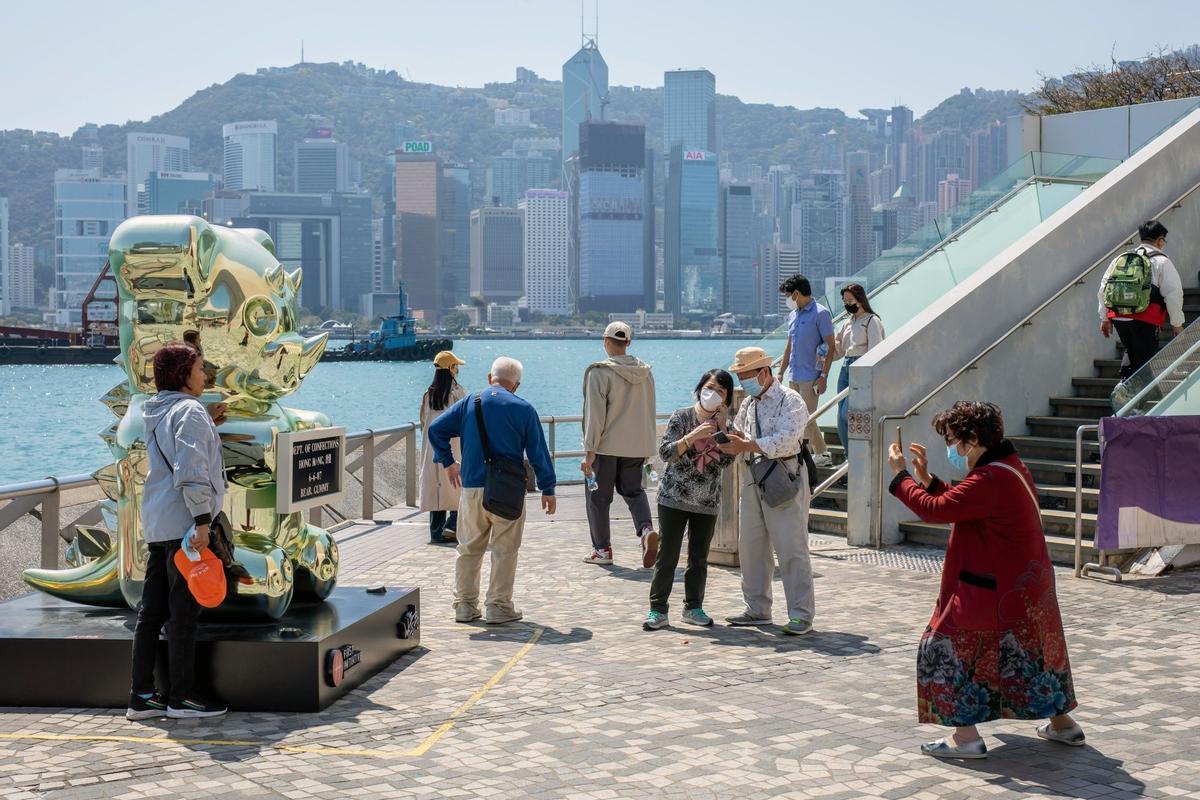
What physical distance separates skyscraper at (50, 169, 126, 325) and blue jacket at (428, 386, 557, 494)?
160m

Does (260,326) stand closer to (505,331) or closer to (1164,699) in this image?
(1164,699)

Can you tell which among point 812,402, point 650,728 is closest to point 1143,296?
point 812,402

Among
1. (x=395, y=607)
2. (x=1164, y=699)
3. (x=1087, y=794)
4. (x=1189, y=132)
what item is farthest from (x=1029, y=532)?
(x=1189, y=132)

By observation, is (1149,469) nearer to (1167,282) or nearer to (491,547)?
(1167,282)

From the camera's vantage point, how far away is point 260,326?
23.9 ft

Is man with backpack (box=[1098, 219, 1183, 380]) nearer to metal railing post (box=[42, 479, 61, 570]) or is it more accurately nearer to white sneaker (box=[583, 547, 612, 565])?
white sneaker (box=[583, 547, 612, 565])

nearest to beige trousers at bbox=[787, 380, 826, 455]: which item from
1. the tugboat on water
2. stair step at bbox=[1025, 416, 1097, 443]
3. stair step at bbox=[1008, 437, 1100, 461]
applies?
stair step at bbox=[1008, 437, 1100, 461]

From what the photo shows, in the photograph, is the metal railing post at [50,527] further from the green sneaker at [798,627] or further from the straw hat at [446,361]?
the green sneaker at [798,627]

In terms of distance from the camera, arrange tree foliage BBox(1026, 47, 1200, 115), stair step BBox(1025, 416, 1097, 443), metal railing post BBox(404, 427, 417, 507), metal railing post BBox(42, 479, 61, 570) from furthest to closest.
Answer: tree foliage BBox(1026, 47, 1200, 115), metal railing post BBox(404, 427, 417, 507), stair step BBox(1025, 416, 1097, 443), metal railing post BBox(42, 479, 61, 570)

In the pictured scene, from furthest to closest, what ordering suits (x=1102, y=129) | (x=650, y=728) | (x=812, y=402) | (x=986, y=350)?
1. (x=1102, y=129)
2. (x=812, y=402)
3. (x=986, y=350)
4. (x=650, y=728)

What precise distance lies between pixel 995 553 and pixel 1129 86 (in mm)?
20763

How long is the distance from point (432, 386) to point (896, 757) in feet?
23.2

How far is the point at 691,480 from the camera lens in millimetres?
8273

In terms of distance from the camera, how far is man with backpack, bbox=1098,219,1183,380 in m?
11.5
